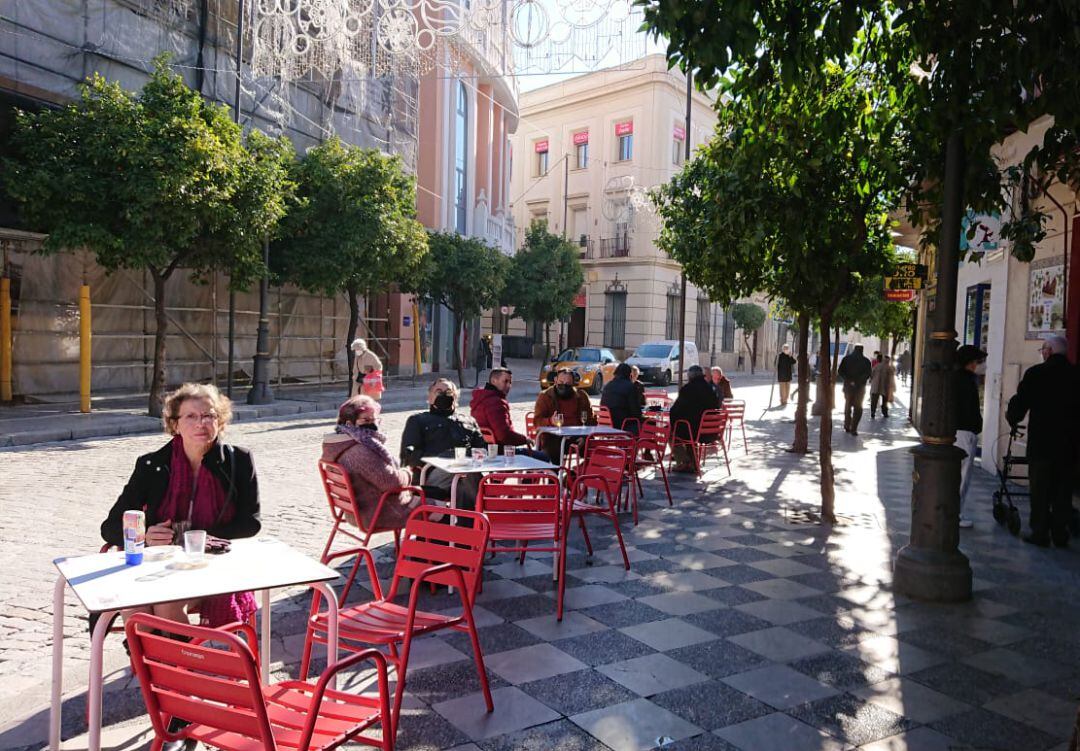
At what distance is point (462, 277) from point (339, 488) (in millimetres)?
19605

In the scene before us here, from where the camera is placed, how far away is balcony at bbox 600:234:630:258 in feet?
139

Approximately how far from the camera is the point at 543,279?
34750 mm

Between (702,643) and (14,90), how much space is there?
14356 millimetres

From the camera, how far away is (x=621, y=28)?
10.8 meters

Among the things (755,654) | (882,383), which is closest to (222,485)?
(755,654)

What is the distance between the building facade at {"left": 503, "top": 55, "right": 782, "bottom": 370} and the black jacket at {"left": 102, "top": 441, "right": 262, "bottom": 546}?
1383 inches

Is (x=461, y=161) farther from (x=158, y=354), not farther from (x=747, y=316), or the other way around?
(x=747, y=316)

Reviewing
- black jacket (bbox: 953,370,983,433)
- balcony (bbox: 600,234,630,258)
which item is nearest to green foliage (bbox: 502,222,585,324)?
balcony (bbox: 600,234,630,258)

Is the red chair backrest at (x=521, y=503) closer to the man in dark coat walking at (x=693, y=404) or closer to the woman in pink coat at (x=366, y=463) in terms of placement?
the woman in pink coat at (x=366, y=463)

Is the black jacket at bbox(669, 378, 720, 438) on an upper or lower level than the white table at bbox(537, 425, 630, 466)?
upper

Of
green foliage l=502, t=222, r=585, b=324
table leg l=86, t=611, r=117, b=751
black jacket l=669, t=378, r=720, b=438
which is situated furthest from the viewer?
green foliage l=502, t=222, r=585, b=324

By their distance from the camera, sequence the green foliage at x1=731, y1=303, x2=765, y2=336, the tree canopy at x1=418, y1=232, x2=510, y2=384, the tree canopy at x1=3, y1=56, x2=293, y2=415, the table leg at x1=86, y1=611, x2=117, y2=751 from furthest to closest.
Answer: the green foliage at x1=731, y1=303, x2=765, y2=336 < the tree canopy at x1=418, y1=232, x2=510, y2=384 < the tree canopy at x1=3, y1=56, x2=293, y2=415 < the table leg at x1=86, y1=611, x2=117, y2=751

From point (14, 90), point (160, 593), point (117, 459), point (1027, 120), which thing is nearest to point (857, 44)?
point (1027, 120)

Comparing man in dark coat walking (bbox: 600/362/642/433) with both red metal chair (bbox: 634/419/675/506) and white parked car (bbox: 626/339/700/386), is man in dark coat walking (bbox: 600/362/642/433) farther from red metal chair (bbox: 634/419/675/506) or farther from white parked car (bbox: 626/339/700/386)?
white parked car (bbox: 626/339/700/386)
